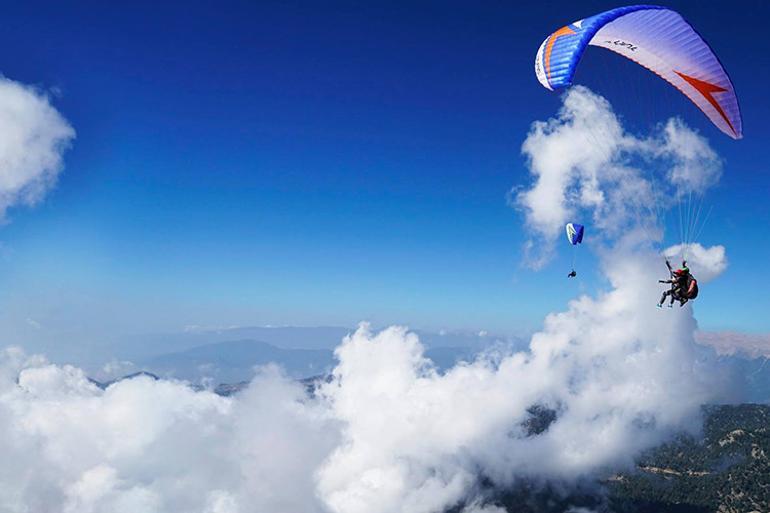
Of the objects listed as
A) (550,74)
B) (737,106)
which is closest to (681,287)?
(737,106)

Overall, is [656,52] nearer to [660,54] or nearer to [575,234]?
[660,54]

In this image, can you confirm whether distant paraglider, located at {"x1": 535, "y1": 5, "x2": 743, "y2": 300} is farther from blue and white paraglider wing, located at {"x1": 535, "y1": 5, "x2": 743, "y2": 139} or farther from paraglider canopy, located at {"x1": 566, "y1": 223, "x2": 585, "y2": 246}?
paraglider canopy, located at {"x1": 566, "y1": 223, "x2": 585, "y2": 246}

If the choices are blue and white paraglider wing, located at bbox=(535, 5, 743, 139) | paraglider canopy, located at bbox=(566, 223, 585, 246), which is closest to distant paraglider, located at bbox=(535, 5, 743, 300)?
blue and white paraglider wing, located at bbox=(535, 5, 743, 139)

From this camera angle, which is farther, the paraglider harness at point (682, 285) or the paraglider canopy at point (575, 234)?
the paraglider canopy at point (575, 234)

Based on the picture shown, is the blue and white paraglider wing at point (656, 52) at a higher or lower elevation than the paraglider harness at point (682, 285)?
higher

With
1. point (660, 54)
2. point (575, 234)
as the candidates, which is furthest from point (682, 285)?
point (575, 234)

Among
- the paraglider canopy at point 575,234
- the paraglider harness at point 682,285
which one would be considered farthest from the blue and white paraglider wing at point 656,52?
the paraglider canopy at point 575,234

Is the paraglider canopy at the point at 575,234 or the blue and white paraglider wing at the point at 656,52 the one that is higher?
the blue and white paraglider wing at the point at 656,52

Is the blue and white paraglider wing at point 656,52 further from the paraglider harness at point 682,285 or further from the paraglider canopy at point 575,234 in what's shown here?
the paraglider canopy at point 575,234

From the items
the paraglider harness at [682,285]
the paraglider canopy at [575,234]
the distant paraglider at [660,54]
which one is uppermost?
the distant paraglider at [660,54]
